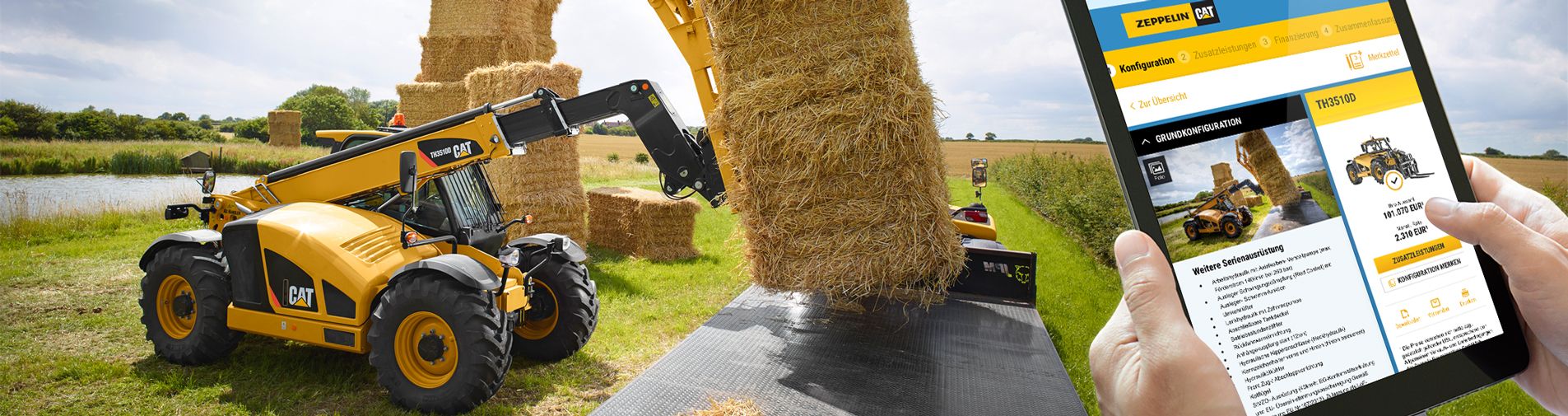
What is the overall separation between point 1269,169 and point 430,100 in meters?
9.53

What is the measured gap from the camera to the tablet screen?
2.61 ft

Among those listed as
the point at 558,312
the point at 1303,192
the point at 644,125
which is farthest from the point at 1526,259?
the point at 558,312

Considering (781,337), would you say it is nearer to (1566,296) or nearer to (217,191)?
(1566,296)

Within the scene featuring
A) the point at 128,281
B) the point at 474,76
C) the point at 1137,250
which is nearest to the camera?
the point at 1137,250

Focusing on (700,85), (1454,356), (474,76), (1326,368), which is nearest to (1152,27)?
(1326,368)

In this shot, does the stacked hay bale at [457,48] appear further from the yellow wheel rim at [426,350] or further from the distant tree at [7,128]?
the yellow wheel rim at [426,350]

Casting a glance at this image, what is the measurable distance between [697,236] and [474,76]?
3.46 metres

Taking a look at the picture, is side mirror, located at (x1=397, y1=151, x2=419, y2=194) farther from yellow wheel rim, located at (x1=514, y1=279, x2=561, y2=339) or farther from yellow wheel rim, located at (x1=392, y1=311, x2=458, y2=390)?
yellow wheel rim, located at (x1=514, y1=279, x2=561, y2=339)

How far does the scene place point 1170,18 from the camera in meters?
0.84

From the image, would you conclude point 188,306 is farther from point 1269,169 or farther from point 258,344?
point 1269,169

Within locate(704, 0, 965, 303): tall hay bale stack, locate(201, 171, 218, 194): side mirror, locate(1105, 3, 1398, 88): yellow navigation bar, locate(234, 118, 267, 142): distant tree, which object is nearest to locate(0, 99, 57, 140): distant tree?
locate(234, 118, 267, 142): distant tree

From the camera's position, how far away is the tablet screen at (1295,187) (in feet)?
2.61

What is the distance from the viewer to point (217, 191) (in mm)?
4605

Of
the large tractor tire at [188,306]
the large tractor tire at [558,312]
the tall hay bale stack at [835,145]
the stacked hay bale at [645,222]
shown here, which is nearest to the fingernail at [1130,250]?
the tall hay bale stack at [835,145]
